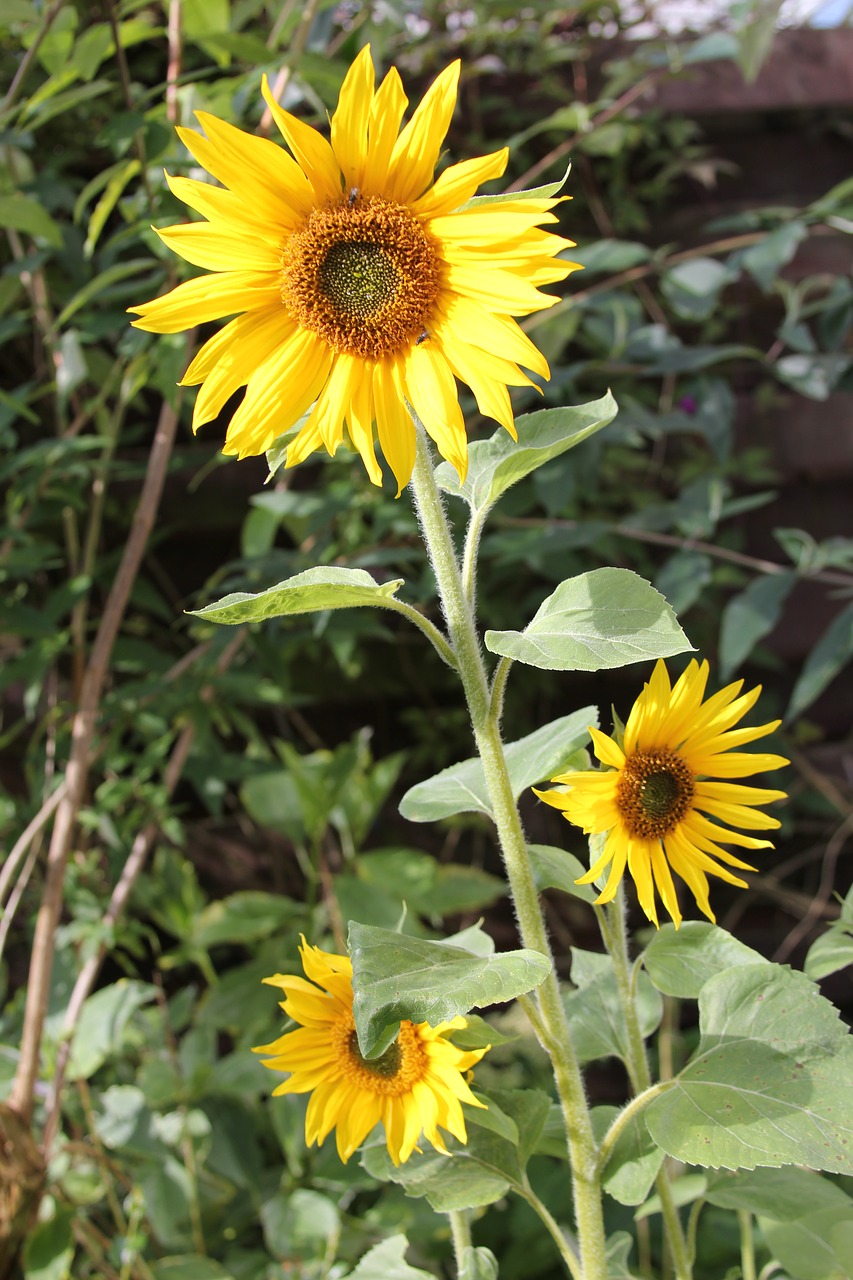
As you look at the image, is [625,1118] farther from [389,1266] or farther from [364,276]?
[364,276]

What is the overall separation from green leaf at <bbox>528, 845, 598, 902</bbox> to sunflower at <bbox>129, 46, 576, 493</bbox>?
22 cm

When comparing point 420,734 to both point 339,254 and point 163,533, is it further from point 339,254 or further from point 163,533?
point 339,254

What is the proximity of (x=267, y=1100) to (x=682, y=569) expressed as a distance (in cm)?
86

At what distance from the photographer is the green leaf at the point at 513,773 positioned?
1.65ft

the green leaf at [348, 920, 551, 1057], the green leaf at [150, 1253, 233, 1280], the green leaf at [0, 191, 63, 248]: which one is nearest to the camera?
the green leaf at [348, 920, 551, 1057]

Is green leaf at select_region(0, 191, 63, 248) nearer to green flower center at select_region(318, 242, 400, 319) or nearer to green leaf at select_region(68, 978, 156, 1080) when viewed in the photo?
green flower center at select_region(318, 242, 400, 319)

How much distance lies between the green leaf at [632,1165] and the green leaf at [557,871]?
0.11 metres

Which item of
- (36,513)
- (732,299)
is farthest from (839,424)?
(36,513)

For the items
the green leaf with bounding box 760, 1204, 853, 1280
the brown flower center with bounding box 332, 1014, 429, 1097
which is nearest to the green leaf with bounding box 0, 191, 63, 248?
the brown flower center with bounding box 332, 1014, 429, 1097

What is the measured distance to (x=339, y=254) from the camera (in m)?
0.48

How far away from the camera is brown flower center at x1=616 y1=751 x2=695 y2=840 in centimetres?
50

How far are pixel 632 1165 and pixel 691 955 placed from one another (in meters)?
0.10

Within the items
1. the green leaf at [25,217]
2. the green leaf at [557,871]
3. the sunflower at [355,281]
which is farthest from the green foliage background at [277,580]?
the sunflower at [355,281]

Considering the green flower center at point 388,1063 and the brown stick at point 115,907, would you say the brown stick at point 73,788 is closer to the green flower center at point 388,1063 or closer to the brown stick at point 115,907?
the brown stick at point 115,907
